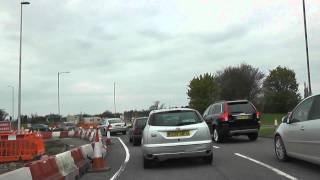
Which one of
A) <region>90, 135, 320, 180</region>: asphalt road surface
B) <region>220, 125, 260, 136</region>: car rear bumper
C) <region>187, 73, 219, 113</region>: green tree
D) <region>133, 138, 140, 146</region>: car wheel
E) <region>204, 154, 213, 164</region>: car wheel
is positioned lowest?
<region>90, 135, 320, 180</region>: asphalt road surface

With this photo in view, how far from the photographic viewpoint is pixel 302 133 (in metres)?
11.5

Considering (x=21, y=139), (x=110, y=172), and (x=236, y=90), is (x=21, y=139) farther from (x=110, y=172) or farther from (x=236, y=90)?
(x=236, y=90)

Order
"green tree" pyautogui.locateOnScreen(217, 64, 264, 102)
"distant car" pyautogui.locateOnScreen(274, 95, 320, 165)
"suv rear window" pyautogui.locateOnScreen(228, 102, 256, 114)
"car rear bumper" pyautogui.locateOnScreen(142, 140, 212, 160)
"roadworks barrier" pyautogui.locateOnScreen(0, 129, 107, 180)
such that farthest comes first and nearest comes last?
1. "green tree" pyautogui.locateOnScreen(217, 64, 264, 102)
2. "suv rear window" pyautogui.locateOnScreen(228, 102, 256, 114)
3. "car rear bumper" pyautogui.locateOnScreen(142, 140, 212, 160)
4. "distant car" pyautogui.locateOnScreen(274, 95, 320, 165)
5. "roadworks barrier" pyautogui.locateOnScreen(0, 129, 107, 180)

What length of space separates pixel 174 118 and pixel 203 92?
8858cm

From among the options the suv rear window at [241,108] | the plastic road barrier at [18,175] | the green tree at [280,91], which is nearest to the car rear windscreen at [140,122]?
the suv rear window at [241,108]

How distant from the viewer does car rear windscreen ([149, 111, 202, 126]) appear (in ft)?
45.4

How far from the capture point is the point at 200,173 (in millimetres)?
12000

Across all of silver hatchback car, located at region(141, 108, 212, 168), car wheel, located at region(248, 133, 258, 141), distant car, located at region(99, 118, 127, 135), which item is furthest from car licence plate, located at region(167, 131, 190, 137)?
distant car, located at region(99, 118, 127, 135)

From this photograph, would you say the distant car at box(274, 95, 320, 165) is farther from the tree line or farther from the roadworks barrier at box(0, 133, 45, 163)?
the tree line

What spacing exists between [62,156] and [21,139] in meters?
11.2

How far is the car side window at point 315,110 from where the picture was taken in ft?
36.0

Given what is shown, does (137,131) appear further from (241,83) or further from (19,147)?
(241,83)

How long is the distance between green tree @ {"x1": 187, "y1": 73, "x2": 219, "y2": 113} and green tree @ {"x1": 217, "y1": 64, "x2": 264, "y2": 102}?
2.99m

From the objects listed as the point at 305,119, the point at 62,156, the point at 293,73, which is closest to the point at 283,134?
the point at 305,119
